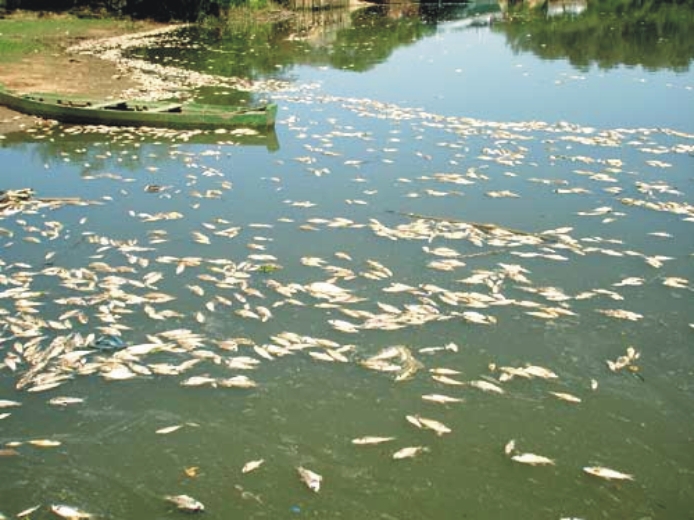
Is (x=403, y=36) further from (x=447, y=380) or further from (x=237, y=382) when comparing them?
(x=237, y=382)

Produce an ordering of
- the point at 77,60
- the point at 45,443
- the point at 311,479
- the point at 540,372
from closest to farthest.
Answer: the point at 311,479, the point at 45,443, the point at 540,372, the point at 77,60

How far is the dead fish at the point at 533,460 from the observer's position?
456 cm

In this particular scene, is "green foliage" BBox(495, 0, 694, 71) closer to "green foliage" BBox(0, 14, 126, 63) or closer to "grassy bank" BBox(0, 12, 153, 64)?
"grassy bank" BBox(0, 12, 153, 64)

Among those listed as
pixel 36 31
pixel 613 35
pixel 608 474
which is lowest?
pixel 608 474

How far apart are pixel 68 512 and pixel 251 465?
1191 mm

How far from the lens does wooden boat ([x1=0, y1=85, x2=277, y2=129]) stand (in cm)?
1247

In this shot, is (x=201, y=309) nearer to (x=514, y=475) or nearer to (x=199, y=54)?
(x=514, y=475)

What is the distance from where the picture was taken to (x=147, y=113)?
12.6 meters

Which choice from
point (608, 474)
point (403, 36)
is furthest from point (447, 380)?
point (403, 36)

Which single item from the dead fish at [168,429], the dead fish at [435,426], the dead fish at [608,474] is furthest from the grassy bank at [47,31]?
the dead fish at [608,474]

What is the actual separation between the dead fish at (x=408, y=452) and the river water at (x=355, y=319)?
36 mm

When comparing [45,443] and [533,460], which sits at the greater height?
[45,443]

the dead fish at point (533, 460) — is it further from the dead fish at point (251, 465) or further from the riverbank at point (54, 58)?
the riverbank at point (54, 58)

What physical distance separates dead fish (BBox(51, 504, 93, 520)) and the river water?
5cm
